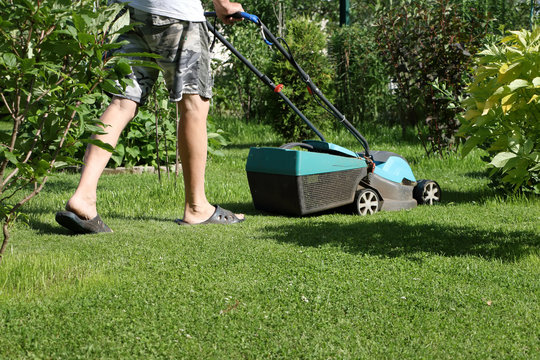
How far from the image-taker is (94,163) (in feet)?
10.9

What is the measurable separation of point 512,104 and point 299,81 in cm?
545

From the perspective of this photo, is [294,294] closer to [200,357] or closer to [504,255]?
[200,357]

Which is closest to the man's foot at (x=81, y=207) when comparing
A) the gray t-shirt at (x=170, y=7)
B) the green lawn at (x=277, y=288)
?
the green lawn at (x=277, y=288)

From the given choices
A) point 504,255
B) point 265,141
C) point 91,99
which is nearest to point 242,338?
point 91,99

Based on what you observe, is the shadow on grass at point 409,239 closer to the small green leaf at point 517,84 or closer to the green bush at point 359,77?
the small green leaf at point 517,84

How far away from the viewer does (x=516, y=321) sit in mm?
2217

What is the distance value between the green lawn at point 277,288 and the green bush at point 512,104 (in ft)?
1.70

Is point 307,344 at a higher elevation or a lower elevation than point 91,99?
lower

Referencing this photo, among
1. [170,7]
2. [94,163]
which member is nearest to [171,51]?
[170,7]

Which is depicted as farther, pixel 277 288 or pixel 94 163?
pixel 94 163

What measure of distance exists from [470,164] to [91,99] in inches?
201

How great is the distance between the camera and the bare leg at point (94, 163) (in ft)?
10.7

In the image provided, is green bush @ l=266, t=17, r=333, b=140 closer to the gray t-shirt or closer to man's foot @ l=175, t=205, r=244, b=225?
man's foot @ l=175, t=205, r=244, b=225

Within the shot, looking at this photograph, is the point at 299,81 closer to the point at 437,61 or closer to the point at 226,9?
the point at 437,61
